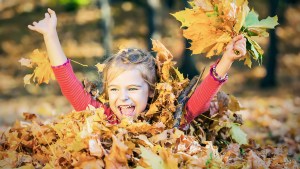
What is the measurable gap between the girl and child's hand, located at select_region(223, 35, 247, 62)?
0.08m

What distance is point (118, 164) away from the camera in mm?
2596

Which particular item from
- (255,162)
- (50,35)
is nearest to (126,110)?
(50,35)

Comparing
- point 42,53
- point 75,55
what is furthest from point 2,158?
point 75,55

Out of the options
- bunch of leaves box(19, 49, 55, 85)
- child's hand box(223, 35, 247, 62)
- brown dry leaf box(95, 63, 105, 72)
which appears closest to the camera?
child's hand box(223, 35, 247, 62)

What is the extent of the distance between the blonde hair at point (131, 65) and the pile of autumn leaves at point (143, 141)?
79 mm

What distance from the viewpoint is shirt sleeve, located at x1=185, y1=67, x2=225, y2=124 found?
10.5 ft

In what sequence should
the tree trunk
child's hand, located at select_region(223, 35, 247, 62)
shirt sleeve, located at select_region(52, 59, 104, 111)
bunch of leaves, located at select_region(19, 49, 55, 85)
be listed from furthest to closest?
the tree trunk < bunch of leaves, located at select_region(19, 49, 55, 85) < shirt sleeve, located at select_region(52, 59, 104, 111) < child's hand, located at select_region(223, 35, 247, 62)

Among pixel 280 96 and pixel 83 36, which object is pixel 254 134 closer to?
pixel 280 96

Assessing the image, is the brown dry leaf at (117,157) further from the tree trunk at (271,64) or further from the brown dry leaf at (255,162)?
the tree trunk at (271,64)

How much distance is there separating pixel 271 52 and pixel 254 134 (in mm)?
9448

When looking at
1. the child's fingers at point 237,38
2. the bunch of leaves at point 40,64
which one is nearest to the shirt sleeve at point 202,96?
the child's fingers at point 237,38

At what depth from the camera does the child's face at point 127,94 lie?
10.9ft

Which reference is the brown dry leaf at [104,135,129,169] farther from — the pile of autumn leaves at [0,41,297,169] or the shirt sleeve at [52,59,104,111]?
the shirt sleeve at [52,59,104,111]

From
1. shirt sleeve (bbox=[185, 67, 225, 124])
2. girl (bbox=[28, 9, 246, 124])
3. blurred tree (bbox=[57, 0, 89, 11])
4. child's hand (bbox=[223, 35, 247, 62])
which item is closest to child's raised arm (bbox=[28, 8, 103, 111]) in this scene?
girl (bbox=[28, 9, 246, 124])
